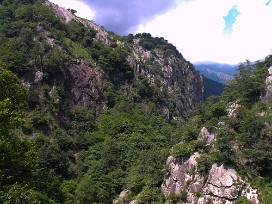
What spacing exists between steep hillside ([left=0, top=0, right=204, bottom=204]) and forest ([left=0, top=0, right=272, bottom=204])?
0.18 m

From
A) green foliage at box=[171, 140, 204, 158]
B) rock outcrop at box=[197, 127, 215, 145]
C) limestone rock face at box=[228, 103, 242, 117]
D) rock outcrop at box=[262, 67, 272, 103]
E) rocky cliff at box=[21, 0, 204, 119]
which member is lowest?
green foliage at box=[171, 140, 204, 158]

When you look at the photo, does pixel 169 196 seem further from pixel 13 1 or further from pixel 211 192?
pixel 13 1

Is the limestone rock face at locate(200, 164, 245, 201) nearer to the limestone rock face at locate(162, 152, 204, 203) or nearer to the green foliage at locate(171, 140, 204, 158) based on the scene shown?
the limestone rock face at locate(162, 152, 204, 203)

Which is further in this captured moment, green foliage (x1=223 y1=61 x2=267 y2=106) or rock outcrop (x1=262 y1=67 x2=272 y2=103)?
green foliage (x1=223 y1=61 x2=267 y2=106)

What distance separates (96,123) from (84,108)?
3602 millimetres

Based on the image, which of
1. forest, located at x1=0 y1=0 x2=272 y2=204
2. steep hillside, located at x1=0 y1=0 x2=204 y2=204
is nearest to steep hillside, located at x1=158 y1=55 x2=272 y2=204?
forest, located at x1=0 y1=0 x2=272 y2=204

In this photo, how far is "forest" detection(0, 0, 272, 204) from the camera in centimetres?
1470

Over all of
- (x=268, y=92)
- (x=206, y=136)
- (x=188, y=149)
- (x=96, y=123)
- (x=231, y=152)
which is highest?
(x=268, y=92)

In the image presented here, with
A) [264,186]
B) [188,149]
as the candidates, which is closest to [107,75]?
[188,149]

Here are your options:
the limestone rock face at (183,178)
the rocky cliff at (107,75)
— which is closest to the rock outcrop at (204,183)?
the limestone rock face at (183,178)

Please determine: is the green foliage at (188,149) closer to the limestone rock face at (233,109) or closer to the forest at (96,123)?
the forest at (96,123)

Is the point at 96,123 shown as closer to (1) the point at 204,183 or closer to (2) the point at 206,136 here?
(2) the point at 206,136

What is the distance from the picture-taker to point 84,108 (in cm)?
5172

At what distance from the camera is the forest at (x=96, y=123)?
579 inches
